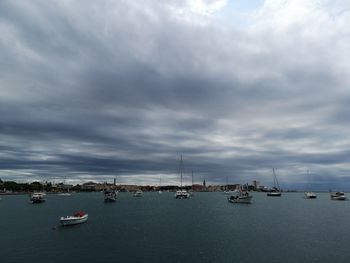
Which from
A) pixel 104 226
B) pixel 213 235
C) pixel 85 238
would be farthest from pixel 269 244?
pixel 104 226

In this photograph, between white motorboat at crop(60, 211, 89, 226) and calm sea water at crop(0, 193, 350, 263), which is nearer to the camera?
calm sea water at crop(0, 193, 350, 263)

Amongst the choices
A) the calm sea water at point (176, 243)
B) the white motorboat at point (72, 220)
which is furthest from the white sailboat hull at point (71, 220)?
the calm sea water at point (176, 243)

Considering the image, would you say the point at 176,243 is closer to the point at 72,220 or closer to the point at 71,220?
the point at 71,220

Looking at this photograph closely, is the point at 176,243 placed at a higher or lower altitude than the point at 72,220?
lower

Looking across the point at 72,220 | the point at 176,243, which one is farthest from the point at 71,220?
the point at 176,243

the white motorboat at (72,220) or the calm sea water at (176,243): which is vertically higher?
the white motorboat at (72,220)

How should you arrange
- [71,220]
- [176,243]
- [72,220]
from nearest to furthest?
[176,243], [71,220], [72,220]

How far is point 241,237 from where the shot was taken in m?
67.2

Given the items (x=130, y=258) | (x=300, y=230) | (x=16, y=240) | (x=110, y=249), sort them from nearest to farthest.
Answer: (x=130, y=258) → (x=110, y=249) → (x=16, y=240) → (x=300, y=230)

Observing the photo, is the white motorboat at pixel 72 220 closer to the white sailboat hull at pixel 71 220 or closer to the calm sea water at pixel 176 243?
the white sailboat hull at pixel 71 220

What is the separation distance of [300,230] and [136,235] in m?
38.1

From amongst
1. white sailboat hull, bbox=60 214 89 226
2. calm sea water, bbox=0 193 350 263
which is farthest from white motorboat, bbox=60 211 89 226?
calm sea water, bbox=0 193 350 263

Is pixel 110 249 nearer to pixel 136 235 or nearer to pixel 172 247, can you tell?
pixel 172 247

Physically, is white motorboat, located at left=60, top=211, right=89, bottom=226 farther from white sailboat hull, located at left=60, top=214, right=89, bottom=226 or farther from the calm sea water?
the calm sea water
